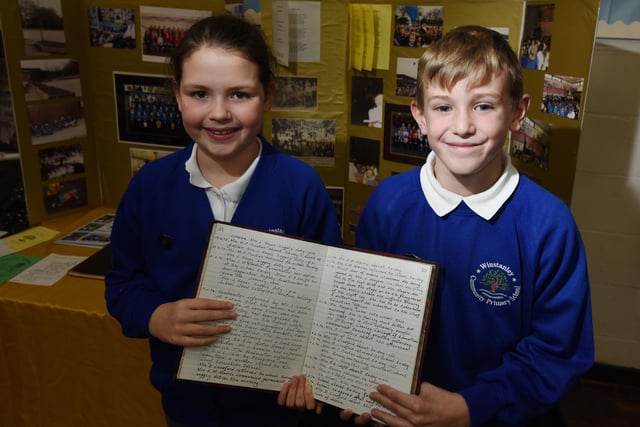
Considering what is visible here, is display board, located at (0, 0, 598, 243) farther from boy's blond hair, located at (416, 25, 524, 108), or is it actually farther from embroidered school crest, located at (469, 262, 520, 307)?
embroidered school crest, located at (469, 262, 520, 307)

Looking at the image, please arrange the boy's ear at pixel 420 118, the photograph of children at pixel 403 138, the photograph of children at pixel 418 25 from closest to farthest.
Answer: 1. the boy's ear at pixel 420 118
2. the photograph of children at pixel 418 25
3. the photograph of children at pixel 403 138

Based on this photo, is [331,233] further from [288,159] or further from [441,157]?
[441,157]

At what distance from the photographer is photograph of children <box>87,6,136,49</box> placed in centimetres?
186

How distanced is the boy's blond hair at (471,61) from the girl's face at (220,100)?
32 centimetres

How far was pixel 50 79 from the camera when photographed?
1.88m

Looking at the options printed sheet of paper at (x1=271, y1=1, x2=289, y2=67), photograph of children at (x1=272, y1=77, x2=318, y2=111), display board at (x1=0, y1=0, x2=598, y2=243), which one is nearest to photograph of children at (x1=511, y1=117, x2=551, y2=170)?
display board at (x1=0, y1=0, x2=598, y2=243)

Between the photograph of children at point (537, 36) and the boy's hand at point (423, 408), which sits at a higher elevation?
the photograph of children at point (537, 36)

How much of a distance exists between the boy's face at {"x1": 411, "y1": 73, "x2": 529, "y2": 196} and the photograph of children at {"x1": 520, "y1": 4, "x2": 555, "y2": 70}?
1.57ft

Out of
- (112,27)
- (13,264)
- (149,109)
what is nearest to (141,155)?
(149,109)

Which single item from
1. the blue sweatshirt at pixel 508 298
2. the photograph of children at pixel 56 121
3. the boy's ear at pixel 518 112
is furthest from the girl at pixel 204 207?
the photograph of children at pixel 56 121

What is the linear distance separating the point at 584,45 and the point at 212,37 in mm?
861

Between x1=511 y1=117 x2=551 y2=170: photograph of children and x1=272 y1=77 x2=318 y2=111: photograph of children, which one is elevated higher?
x1=272 y1=77 x2=318 y2=111: photograph of children

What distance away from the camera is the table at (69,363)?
1.63 metres

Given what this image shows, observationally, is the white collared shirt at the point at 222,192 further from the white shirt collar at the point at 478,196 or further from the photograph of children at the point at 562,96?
the photograph of children at the point at 562,96
